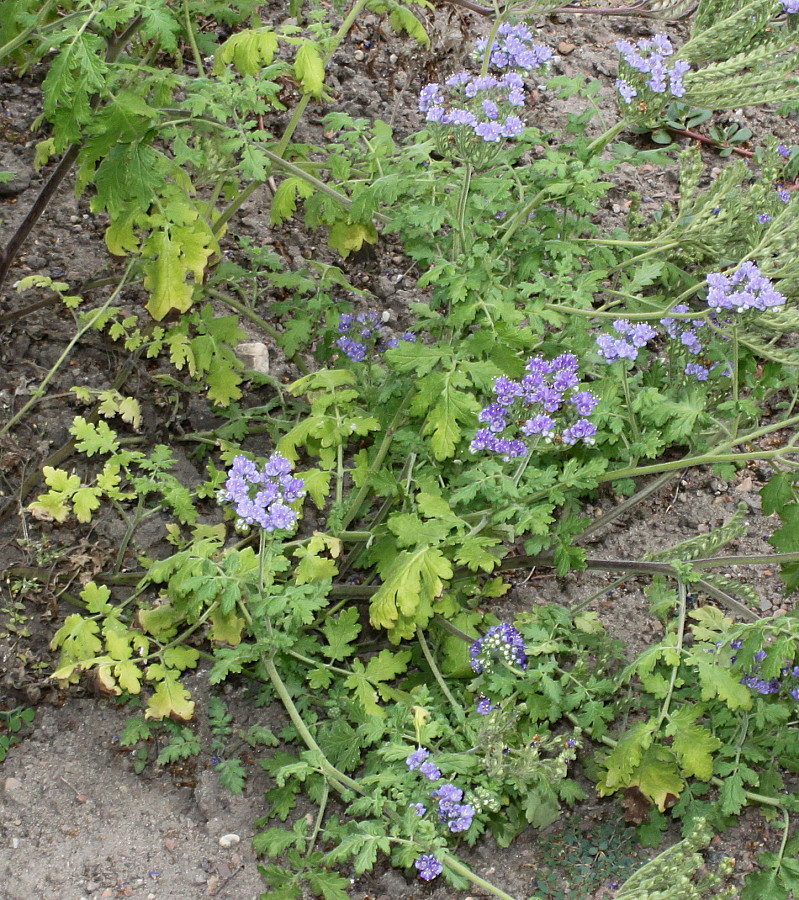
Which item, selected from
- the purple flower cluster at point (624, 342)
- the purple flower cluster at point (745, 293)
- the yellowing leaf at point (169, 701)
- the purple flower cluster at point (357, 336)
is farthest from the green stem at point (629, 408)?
the yellowing leaf at point (169, 701)

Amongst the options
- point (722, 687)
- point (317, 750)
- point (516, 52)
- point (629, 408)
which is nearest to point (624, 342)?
point (629, 408)

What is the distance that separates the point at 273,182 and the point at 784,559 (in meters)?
2.71

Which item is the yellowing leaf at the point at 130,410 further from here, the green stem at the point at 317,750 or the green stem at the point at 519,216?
the green stem at the point at 519,216

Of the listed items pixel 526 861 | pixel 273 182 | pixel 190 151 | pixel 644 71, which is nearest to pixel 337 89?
pixel 273 182

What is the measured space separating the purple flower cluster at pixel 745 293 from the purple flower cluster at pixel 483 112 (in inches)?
28.4

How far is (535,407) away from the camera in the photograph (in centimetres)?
334

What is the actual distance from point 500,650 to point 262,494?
96 cm

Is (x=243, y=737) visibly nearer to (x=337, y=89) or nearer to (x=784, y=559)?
(x=784, y=559)

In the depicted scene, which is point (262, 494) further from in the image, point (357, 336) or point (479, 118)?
point (357, 336)

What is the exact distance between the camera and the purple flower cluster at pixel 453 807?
2.96 meters

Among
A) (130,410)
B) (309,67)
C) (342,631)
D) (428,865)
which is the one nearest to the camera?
(428,865)

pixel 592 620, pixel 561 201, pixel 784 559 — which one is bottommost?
pixel 592 620

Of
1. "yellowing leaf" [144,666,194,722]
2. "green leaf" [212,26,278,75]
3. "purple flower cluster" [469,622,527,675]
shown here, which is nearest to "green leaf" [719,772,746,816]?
"purple flower cluster" [469,622,527,675]

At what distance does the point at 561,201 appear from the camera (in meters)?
3.53
